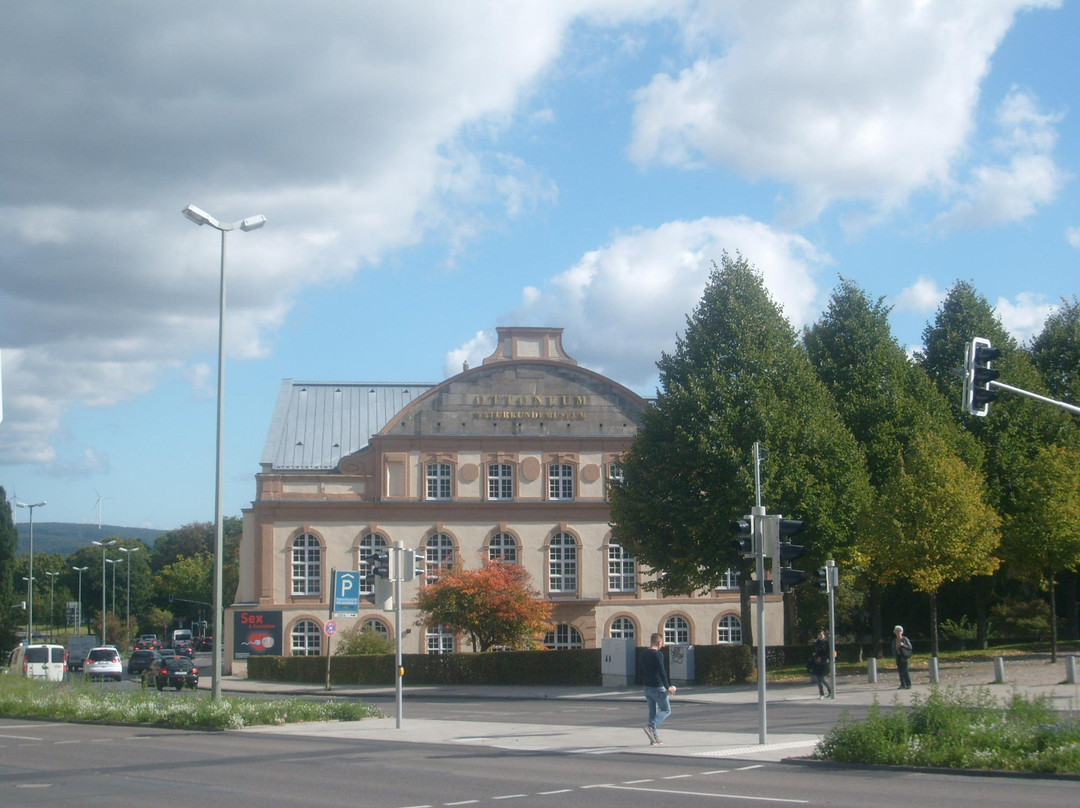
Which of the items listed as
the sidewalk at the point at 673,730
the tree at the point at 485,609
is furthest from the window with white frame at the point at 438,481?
the sidewalk at the point at 673,730

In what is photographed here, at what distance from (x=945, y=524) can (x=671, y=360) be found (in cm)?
1060

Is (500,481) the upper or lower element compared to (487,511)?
upper

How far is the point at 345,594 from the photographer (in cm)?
4216

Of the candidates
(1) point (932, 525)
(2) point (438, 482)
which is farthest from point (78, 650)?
(1) point (932, 525)

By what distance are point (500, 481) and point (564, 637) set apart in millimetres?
8522

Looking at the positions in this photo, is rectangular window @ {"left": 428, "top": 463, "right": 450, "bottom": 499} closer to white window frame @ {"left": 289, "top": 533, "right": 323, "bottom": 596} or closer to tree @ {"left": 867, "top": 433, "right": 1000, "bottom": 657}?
white window frame @ {"left": 289, "top": 533, "right": 323, "bottom": 596}

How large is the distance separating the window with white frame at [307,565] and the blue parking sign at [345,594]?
14.3 meters

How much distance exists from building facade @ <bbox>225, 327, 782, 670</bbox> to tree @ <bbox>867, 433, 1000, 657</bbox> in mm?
20301

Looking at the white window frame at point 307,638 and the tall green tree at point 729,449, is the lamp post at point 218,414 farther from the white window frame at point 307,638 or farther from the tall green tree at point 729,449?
the white window frame at point 307,638

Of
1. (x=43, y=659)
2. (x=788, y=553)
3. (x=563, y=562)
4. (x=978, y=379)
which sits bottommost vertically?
(x=43, y=659)

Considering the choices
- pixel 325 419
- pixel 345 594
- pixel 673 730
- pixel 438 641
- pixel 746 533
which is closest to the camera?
pixel 746 533

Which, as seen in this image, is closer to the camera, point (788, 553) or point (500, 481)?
point (788, 553)

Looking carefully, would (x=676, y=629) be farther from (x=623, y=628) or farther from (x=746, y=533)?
(x=746, y=533)

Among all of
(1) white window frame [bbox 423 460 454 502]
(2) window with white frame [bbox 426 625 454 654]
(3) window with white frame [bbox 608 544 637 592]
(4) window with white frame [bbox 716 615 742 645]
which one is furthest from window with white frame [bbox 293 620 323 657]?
(4) window with white frame [bbox 716 615 742 645]
